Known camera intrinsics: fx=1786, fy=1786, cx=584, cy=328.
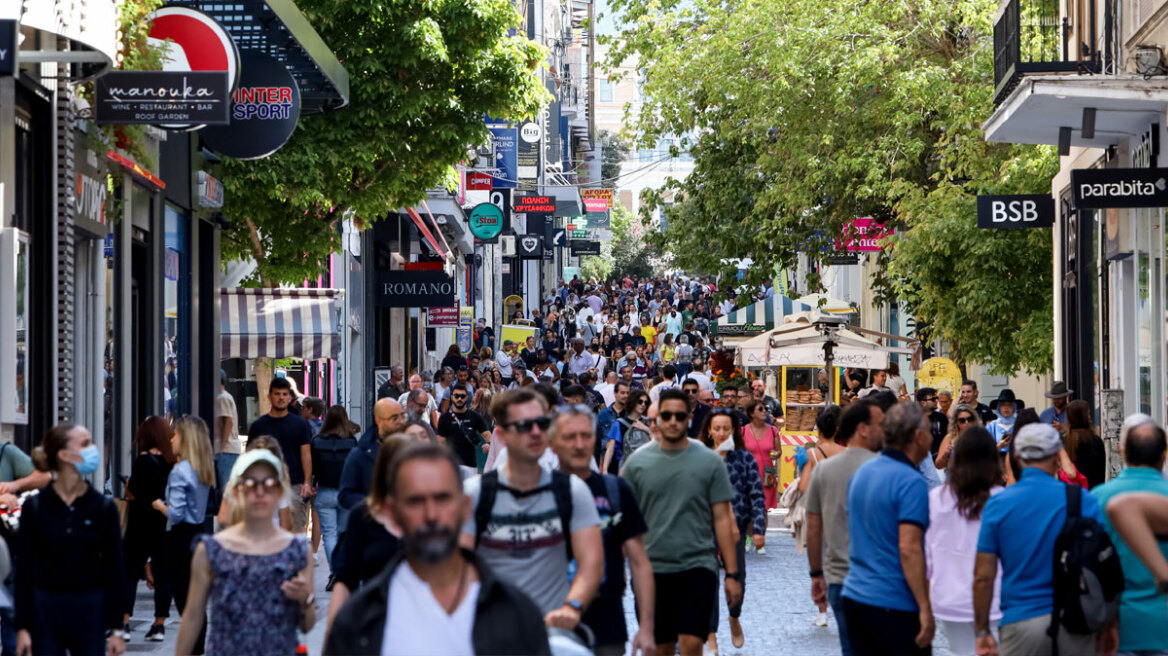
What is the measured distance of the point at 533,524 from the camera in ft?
20.3

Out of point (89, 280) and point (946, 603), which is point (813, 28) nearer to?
point (89, 280)

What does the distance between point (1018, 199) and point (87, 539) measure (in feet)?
45.2

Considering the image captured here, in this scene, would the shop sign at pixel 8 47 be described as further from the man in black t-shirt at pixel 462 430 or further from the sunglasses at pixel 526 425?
the man in black t-shirt at pixel 462 430

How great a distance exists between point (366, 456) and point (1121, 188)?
20.6 ft

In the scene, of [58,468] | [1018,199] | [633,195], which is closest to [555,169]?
[1018,199]

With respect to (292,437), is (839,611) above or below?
below

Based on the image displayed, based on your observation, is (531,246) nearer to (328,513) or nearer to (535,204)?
(535,204)

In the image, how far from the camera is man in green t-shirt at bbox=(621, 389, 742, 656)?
850 cm

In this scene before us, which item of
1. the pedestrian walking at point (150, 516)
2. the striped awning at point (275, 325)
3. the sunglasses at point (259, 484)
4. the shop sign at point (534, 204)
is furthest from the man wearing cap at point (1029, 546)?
the shop sign at point (534, 204)

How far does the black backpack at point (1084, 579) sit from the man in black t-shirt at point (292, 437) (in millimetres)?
8660

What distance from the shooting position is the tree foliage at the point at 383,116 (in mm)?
19562

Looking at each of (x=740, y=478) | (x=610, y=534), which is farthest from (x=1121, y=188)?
(x=610, y=534)

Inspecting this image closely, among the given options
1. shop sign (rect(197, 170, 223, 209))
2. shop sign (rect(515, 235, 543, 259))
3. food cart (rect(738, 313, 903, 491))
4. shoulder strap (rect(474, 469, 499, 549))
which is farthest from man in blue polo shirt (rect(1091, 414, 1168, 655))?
shop sign (rect(515, 235, 543, 259))

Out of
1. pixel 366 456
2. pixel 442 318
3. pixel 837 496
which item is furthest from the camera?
pixel 442 318
